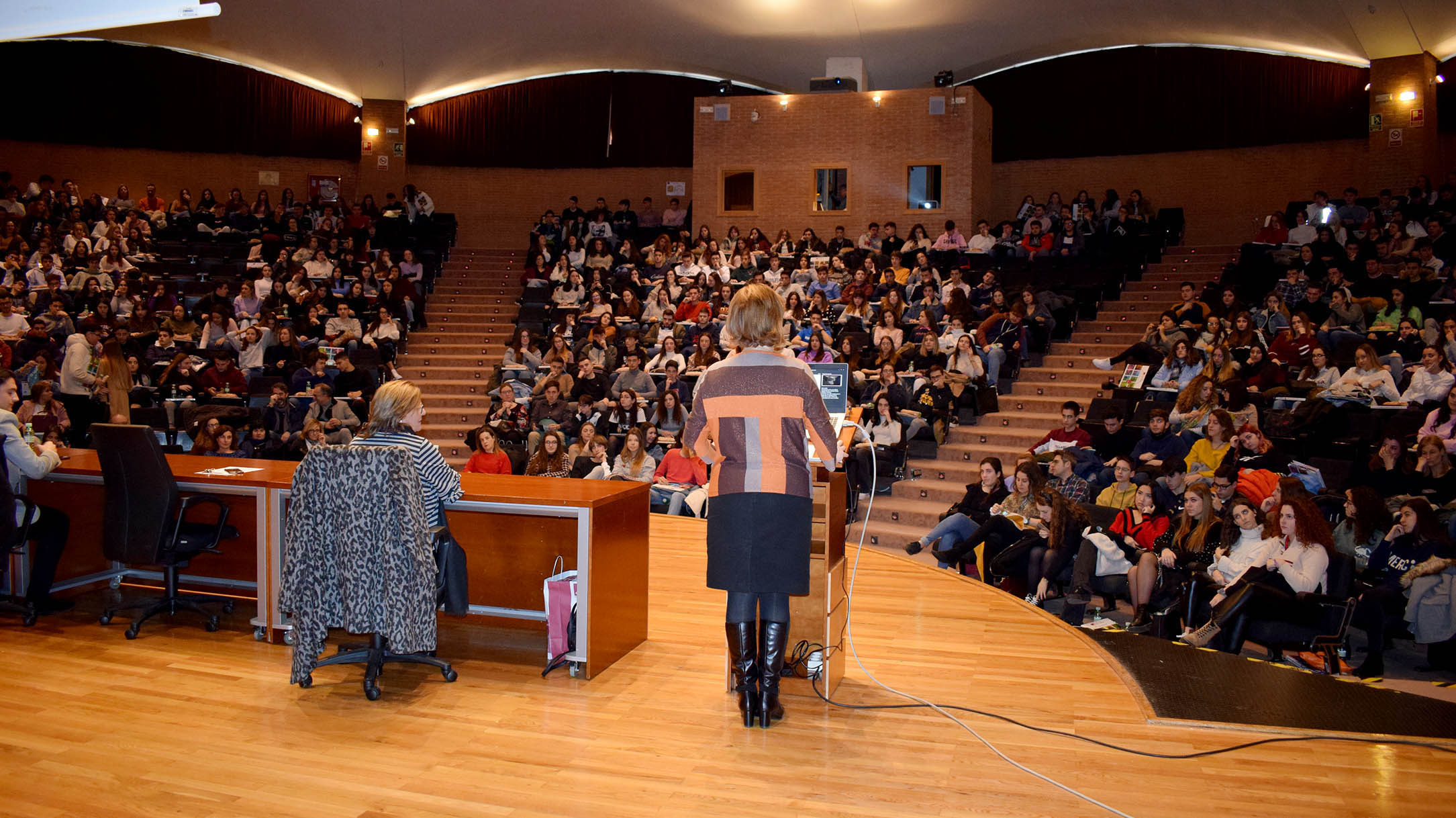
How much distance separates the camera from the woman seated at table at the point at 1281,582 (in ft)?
16.1

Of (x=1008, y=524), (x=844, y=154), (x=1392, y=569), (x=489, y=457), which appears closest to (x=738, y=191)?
(x=844, y=154)

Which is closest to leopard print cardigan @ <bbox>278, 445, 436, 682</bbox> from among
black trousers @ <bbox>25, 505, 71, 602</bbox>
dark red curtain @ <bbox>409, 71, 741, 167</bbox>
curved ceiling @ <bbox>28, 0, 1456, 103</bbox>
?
black trousers @ <bbox>25, 505, 71, 602</bbox>

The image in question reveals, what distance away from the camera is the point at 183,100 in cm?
1578

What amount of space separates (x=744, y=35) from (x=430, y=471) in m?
11.9

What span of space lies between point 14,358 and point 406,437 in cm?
833

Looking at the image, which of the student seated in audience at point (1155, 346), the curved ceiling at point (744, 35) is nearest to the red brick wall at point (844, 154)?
the curved ceiling at point (744, 35)

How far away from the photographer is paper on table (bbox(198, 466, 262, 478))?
4309mm

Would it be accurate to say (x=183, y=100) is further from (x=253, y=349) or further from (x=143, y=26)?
(x=253, y=349)

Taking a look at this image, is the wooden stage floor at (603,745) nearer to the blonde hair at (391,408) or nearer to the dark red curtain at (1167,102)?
the blonde hair at (391,408)

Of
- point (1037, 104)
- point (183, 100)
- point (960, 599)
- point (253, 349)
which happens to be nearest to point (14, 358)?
point (253, 349)

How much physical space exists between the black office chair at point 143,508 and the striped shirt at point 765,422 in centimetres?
242

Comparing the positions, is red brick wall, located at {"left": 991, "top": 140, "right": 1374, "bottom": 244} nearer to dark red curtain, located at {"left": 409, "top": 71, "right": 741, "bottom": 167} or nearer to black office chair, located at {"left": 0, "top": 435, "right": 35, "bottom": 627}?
→ dark red curtain, located at {"left": 409, "top": 71, "right": 741, "bottom": 167}

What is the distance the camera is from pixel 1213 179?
14.1 metres

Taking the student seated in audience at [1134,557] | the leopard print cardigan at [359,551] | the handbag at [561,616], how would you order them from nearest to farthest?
the leopard print cardigan at [359,551]
the handbag at [561,616]
the student seated in audience at [1134,557]
